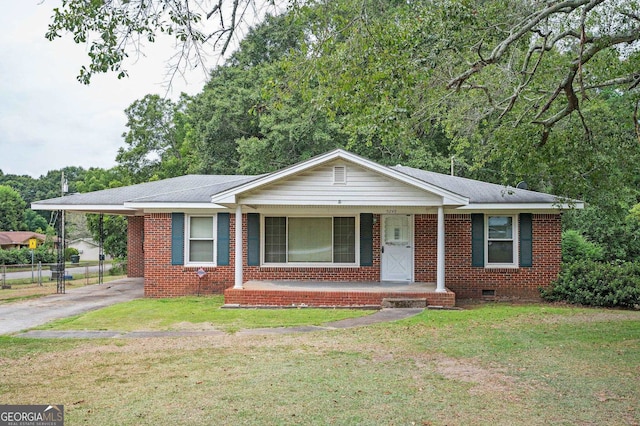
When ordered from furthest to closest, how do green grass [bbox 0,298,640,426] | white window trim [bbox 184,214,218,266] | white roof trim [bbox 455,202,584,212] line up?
white window trim [bbox 184,214,218,266]
white roof trim [bbox 455,202,584,212]
green grass [bbox 0,298,640,426]

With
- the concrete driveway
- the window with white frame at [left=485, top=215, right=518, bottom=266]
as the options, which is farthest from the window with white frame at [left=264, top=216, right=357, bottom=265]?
the concrete driveway

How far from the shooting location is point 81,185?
124 feet

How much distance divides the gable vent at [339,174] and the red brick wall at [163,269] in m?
4.46

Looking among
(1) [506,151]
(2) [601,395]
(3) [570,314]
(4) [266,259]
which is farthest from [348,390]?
(4) [266,259]

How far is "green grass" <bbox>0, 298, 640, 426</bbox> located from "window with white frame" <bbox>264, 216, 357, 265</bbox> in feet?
17.6

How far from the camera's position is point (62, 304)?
47.1 ft

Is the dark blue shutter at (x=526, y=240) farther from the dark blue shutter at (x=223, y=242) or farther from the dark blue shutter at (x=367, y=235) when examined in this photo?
the dark blue shutter at (x=223, y=242)

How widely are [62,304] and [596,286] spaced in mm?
13967

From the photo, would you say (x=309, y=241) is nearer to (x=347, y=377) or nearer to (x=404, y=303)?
(x=404, y=303)

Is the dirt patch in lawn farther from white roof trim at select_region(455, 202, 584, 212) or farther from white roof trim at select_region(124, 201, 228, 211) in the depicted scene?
white roof trim at select_region(124, 201, 228, 211)

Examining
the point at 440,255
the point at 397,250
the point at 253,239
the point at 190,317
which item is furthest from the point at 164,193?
the point at 440,255

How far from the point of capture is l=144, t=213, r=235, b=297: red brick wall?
15.4 meters

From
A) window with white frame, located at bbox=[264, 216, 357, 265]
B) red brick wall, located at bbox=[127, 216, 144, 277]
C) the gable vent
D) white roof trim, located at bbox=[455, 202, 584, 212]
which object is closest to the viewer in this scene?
the gable vent

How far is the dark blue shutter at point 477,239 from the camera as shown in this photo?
1544 centimetres
